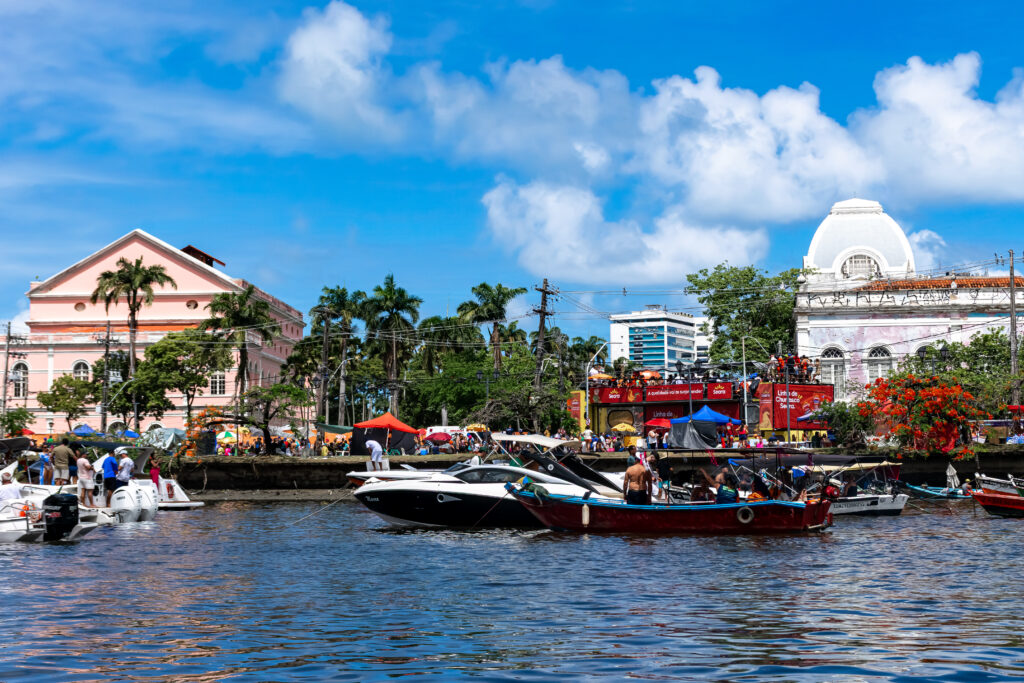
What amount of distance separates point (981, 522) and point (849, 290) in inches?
1594

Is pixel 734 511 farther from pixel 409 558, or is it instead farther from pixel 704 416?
pixel 704 416

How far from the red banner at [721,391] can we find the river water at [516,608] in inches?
1349

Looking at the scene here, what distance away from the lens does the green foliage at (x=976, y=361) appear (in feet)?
178

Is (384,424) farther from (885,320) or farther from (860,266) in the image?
(860,266)

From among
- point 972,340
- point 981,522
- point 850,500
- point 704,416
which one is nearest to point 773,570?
point 981,522

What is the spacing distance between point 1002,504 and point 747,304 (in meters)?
A: 45.7

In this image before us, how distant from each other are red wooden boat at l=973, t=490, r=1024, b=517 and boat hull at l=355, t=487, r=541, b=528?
13182 mm

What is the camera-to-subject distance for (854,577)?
61.8ft

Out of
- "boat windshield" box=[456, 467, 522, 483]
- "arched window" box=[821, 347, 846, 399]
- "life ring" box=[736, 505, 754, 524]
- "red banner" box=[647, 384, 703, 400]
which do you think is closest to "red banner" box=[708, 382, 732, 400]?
"red banner" box=[647, 384, 703, 400]

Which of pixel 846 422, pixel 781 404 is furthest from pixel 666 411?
pixel 846 422

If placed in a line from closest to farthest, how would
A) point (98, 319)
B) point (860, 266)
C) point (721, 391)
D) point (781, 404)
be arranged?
1. point (781, 404)
2. point (721, 391)
3. point (860, 266)
4. point (98, 319)

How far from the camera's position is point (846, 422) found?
52.1 m

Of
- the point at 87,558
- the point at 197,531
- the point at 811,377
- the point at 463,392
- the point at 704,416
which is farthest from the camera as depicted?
the point at 463,392

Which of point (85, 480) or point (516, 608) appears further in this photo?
point (85, 480)
